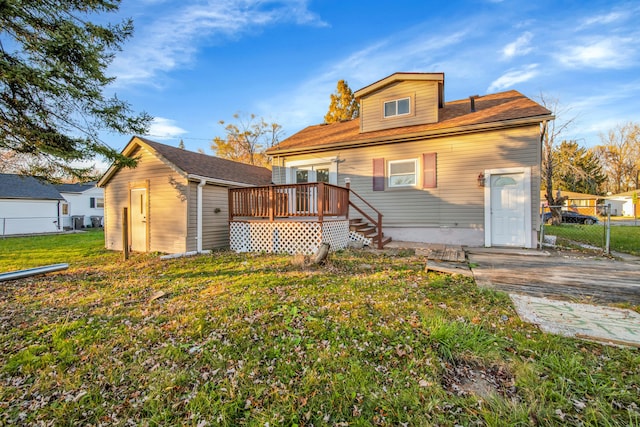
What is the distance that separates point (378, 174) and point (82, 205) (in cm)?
2872

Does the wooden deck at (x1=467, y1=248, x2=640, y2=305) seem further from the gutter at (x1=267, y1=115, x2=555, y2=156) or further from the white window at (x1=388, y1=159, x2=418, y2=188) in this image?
the gutter at (x1=267, y1=115, x2=555, y2=156)

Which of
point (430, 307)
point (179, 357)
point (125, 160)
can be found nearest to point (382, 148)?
point (430, 307)

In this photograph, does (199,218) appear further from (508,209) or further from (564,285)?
(508,209)

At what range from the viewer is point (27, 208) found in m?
19.2

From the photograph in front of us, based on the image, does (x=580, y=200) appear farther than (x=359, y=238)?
Yes

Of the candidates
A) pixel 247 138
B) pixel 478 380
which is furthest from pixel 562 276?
pixel 247 138

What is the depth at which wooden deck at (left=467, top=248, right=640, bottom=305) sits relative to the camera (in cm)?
384

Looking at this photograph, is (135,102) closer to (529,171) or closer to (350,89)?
(529,171)

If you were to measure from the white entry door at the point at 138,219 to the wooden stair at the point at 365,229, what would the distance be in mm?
7233

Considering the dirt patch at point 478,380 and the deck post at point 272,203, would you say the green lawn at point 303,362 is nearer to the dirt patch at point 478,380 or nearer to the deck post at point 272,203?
the dirt patch at point 478,380

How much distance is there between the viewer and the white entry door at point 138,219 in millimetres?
9281

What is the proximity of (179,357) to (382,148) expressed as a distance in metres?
8.80

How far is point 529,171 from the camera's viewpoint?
7.64m

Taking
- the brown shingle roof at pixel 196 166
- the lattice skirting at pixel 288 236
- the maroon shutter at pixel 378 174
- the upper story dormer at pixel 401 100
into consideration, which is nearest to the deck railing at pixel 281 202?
the lattice skirting at pixel 288 236
